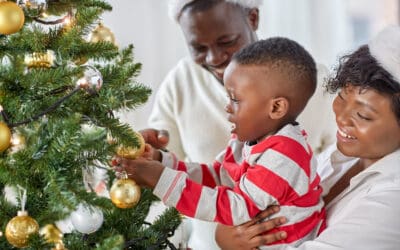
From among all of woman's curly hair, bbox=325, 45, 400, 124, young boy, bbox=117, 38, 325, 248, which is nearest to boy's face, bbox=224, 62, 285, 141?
young boy, bbox=117, 38, 325, 248

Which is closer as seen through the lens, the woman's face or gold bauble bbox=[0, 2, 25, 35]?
gold bauble bbox=[0, 2, 25, 35]

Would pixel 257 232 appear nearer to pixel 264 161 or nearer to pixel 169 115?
pixel 264 161

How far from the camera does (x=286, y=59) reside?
4.11ft

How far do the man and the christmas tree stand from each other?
563 mm

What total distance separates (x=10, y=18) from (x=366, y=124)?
2.32ft

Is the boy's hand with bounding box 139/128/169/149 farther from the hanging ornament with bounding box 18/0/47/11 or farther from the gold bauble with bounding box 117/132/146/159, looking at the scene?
the hanging ornament with bounding box 18/0/47/11

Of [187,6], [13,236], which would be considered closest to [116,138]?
[13,236]

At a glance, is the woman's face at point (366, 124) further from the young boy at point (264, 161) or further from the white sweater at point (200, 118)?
the white sweater at point (200, 118)

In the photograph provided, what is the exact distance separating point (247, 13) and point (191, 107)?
36cm

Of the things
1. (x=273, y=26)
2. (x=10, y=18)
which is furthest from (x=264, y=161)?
(x=273, y=26)

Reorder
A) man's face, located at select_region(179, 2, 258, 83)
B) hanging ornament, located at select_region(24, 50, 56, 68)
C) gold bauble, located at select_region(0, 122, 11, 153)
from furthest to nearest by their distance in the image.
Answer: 1. man's face, located at select_region(179, 2, 258, 83)
2. hanging ornament, located at select_region(24, 50, 56, 68)
3. gold bauble, located at select_region(0, 122, 11, 153)

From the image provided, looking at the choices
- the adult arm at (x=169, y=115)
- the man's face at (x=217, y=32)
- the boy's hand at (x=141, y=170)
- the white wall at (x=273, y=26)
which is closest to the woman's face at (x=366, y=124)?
the boy's hand at (x=141, y=170)

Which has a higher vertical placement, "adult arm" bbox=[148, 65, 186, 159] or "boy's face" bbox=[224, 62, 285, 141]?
"boy's face" bbox=[224, 62, 285, 141]

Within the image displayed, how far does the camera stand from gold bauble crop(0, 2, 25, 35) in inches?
37.1
